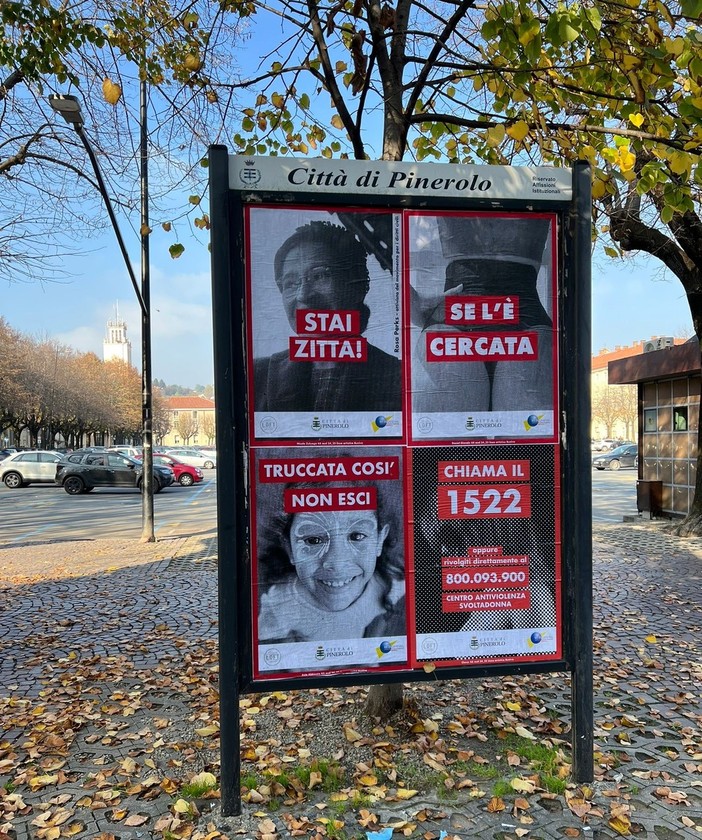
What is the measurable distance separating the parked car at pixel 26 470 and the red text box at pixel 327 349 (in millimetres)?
31942

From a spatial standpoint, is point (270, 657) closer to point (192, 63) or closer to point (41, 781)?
point (41, 781)

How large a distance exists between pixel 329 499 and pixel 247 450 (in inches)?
18.0

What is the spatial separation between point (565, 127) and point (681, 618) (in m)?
4.81

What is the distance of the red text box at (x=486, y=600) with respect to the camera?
10.3 ft

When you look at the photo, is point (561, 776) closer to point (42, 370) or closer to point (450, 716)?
point (450, 716)

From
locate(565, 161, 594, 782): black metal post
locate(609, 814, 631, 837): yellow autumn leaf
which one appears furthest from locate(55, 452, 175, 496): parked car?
locate(609, 814, 631, 837): yellow autumn leaf

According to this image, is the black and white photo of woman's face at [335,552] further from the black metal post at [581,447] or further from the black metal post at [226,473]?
the black metal post at [581,447]

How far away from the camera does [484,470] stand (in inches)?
123

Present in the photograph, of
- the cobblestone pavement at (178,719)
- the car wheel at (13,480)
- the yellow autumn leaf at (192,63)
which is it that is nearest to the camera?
the cobblestone pavement at (178,719)

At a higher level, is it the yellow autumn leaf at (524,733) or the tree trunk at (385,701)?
the tree trunk at (385,701)

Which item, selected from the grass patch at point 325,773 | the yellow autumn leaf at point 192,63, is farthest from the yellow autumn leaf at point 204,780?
the yellow autumn leaf at point 192,63

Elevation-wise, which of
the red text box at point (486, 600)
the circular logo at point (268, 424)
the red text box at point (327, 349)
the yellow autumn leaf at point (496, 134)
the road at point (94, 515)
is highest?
the yellow autumn leaf at point (496, 134)

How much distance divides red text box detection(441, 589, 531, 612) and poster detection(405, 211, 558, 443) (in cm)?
78

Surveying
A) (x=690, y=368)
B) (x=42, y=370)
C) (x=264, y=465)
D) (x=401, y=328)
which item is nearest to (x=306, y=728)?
(x=264, y=465)
